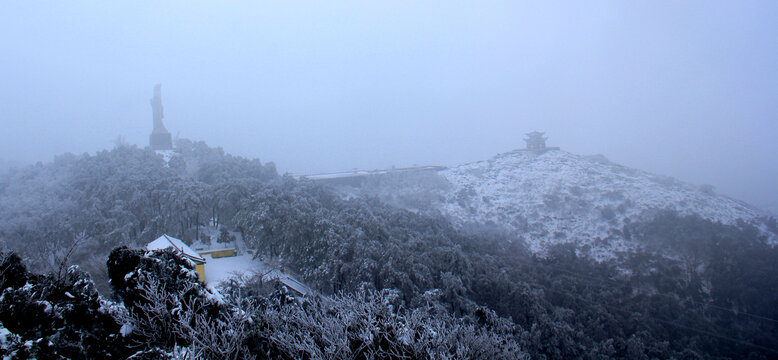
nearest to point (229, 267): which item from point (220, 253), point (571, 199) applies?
point (220, 253)

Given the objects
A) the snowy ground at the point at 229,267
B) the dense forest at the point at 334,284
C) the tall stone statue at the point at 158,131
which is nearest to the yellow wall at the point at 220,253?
the snowy ground at the point at 229,267

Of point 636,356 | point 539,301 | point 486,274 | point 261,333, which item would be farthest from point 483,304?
point 261,333

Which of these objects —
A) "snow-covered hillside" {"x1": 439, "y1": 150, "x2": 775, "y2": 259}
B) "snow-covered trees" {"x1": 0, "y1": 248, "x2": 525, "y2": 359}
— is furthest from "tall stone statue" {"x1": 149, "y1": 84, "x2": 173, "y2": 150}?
"snow-covered trees" {"x1": 0, "y1": 248, "x2": 525, "y2": 359}

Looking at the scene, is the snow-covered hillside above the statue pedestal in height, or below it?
below

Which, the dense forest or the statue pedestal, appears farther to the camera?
the statue pedestal

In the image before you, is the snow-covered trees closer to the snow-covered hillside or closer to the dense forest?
the dense forest

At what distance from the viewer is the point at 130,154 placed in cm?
3008

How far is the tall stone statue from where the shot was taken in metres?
40.2

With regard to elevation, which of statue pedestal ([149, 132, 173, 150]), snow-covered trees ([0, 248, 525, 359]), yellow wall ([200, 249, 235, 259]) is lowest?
yellow wall ([200, 249, 235, 259])

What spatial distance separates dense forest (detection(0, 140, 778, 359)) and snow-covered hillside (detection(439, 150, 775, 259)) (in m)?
2.48

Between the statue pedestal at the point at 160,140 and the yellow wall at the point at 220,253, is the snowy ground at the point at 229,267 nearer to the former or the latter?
the yellow wall at the point at 220,253

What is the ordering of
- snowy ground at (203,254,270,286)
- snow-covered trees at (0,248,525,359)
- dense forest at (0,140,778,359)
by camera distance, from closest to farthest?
snow-covered trees at (0,248,525,359), dense forest at (0,140,778,359), snowy ground at (203,254,270,286)

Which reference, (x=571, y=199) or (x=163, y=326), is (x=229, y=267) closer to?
(x=163, y=326)

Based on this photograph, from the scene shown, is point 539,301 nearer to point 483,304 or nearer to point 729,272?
point 483,304
